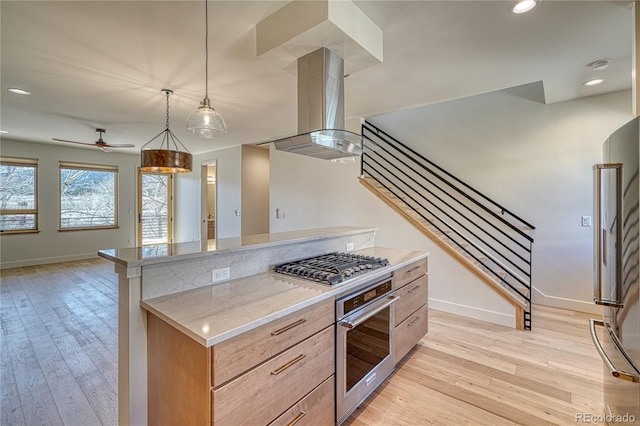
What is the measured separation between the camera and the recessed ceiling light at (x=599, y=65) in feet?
8.31

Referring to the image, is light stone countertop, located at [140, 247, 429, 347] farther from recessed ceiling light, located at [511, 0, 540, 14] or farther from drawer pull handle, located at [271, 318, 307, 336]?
recessed ceiling light, located at [511, 0, 540, 14]

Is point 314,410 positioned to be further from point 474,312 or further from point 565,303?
point 565,303

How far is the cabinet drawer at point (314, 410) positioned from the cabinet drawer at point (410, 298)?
0.85m

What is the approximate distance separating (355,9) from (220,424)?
93.0 inches

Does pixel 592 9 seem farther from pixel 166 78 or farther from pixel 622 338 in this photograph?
pixel 166 78

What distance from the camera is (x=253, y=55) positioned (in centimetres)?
246

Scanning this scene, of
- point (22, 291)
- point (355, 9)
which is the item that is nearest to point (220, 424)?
point (355, 9)

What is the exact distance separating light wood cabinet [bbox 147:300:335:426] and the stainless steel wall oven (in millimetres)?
79

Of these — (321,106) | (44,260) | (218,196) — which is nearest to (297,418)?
(321,106)

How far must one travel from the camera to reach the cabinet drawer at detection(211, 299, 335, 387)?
1.09m

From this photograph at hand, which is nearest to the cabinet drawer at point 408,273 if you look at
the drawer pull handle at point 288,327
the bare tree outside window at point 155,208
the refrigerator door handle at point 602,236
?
the drawer pull handle at point 288,327

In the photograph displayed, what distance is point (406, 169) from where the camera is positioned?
4.58 m

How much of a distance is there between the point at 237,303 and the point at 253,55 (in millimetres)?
2096

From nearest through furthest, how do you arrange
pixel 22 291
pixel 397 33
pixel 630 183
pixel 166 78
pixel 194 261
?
pixel 630 183
pixel 194 261
pixel 397 33
pixel 166 78
pixel 22 291
